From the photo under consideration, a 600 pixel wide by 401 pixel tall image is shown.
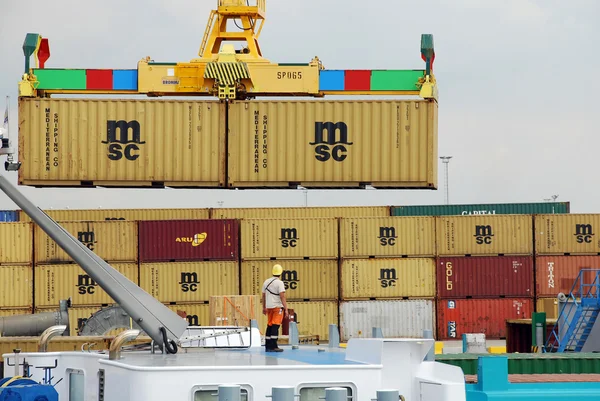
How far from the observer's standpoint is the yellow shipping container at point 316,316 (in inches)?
1693

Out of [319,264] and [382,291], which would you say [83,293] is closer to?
[319,264]

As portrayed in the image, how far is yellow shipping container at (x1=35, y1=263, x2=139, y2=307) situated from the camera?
140 feet

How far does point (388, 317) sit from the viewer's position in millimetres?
44469

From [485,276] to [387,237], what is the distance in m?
4.63

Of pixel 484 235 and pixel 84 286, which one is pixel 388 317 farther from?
pixel 84 286

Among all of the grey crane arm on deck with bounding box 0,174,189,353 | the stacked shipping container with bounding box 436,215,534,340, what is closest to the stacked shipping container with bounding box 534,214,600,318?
the stacked shipping container with bounding box 436,215,534,340

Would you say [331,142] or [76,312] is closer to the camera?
[331,142]

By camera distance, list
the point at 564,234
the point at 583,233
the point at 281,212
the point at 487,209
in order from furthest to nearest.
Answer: the point at 487,209
the point at 281,212
the point at 583,233
the point at 564,234

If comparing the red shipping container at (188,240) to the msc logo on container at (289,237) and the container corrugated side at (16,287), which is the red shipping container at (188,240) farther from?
the container corrugated side at (16,287)

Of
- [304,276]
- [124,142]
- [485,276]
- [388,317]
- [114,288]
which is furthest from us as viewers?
[485,276]

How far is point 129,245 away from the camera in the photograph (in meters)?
42.5

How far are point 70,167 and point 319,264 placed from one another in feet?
47.0

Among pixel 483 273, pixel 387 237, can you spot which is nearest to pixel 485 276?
pixel 483 273

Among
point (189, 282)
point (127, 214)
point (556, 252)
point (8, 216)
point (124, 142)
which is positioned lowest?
point (189, 282)
